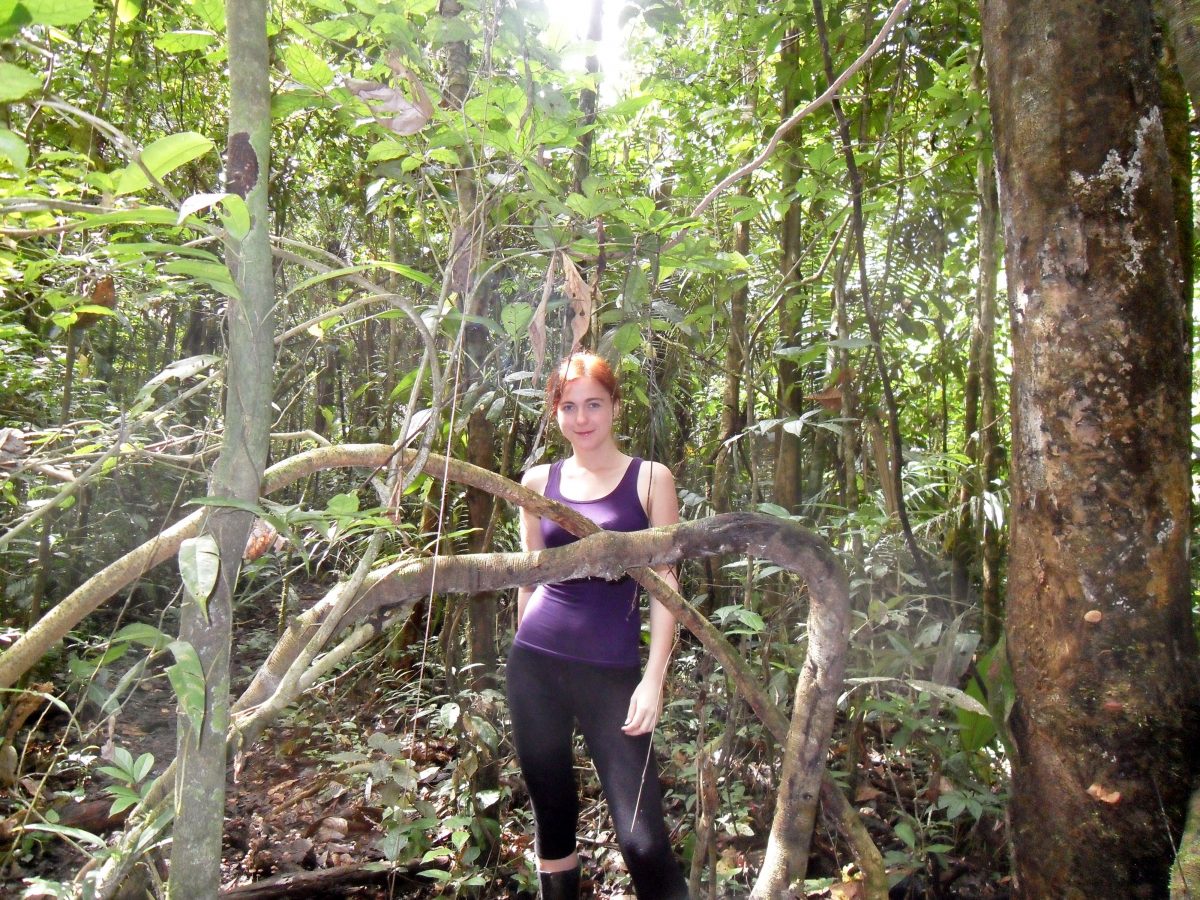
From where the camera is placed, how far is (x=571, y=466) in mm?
2338

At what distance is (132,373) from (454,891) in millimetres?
4999

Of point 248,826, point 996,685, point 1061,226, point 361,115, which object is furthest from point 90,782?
point 1061,226

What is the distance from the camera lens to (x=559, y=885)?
2203mm

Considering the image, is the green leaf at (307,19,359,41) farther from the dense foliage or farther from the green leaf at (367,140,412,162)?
the green leaf at (367,140,412,162)

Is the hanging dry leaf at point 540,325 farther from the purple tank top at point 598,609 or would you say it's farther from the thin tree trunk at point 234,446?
the purple tank top at point 598,609

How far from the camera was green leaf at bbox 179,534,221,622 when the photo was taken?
2.84ft

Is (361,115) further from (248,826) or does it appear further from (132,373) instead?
(132,373)

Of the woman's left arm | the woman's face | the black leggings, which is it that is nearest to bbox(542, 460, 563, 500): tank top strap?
the woman's face

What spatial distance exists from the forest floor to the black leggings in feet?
1.02

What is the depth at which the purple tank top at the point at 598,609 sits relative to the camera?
2.15 metres

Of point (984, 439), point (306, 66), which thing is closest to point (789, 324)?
point (984, 439)

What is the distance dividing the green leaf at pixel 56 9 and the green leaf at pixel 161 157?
Answer: 0.12 m

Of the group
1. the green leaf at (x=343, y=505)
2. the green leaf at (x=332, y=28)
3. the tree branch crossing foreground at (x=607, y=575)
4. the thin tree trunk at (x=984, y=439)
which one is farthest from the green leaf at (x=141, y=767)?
the thin tree trunk at (x=984, y=439)

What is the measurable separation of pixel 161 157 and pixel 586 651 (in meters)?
1.62
